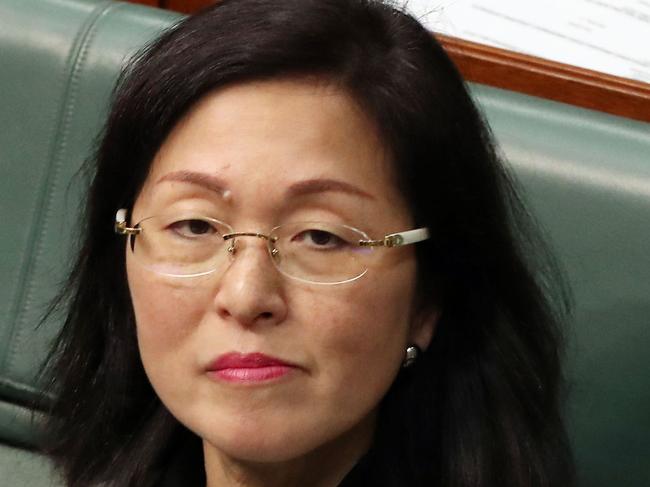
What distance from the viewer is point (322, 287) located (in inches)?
42.8

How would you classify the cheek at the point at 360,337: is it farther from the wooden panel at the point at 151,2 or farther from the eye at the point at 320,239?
the wooden panel at the point at 151,2

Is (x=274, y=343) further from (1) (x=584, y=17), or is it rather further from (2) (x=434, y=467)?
(1) (x=584, y=17)

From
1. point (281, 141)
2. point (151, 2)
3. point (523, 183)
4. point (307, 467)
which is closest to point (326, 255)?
point (281, 141)

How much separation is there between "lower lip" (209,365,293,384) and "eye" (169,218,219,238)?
142 mm

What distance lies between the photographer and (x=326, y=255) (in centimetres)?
110

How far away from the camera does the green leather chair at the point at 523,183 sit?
144 cm

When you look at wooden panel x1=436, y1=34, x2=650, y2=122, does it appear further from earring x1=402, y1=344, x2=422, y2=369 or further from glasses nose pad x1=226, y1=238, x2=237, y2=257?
glasses nose pad x1=226, y1=238, x2=237, y2=257

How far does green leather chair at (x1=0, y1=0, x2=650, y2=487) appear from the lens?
56.6 inches

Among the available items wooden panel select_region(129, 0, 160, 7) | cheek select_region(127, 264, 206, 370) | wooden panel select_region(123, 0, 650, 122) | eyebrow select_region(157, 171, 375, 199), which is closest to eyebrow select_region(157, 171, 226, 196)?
eyebrow select_region(157, 171, 375, 199)

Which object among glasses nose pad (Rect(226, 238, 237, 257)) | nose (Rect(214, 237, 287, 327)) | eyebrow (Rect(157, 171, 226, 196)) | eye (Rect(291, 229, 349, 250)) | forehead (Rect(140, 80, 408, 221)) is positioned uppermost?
forehead (Rect(140, 80, 408, 221))

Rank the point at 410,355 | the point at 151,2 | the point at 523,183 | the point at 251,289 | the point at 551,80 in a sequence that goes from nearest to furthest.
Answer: the point at 251,289, the point at 410,355, the point at 523,183, the point at 551,80, the point at 151,2

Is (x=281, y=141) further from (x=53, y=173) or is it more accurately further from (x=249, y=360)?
(x=53, y=173)

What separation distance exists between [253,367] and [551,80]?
82cm

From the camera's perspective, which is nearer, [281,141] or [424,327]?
[281,141]
